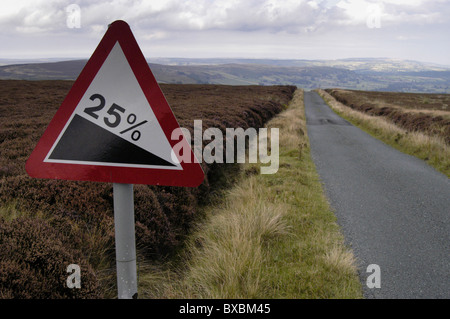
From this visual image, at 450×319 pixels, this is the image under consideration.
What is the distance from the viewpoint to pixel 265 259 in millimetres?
3449

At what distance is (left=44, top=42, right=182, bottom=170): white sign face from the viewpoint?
1566 millimetres

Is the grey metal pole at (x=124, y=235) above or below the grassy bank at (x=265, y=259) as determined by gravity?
above

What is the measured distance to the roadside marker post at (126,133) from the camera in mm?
1562

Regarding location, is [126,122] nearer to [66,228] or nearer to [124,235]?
[124,235]

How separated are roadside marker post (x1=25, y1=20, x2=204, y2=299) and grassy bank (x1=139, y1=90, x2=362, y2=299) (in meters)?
1.41

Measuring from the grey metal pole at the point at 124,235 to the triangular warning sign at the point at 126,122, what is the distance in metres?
0.08

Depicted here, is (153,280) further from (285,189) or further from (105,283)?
(285,189)

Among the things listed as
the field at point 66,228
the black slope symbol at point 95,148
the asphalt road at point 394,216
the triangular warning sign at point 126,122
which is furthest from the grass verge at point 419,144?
the black slope symbol at point 95,148

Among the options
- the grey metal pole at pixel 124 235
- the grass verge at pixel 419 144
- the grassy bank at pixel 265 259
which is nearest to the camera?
the grey metal pole at pixel 124 235

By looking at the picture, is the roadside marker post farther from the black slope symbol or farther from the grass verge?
the grass verge

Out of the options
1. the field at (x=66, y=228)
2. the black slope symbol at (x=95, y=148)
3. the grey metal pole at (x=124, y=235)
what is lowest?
the field at (x=66, y=228)

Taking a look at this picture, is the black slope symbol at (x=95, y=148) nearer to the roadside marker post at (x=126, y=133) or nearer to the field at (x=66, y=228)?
the roadside marker post at (x=126, y=133)

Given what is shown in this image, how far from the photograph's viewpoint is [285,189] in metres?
Result: 6.60
